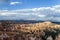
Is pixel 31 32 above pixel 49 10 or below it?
below

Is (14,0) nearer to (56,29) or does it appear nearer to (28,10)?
(28,10)

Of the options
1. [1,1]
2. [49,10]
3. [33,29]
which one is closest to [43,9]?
[49,10]

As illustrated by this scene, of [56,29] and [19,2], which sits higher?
[19,2]

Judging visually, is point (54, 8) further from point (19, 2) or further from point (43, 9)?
point (19, 2)

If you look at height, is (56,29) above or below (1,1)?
below

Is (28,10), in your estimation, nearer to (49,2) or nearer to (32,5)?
(32,5)

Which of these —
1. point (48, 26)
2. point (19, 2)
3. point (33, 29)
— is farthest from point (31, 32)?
point (19, 2)

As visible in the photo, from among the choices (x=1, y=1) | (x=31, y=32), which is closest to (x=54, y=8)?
(x=31, y=32)
